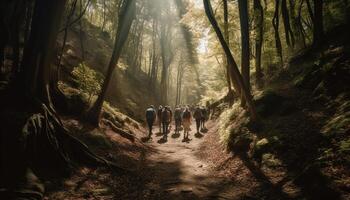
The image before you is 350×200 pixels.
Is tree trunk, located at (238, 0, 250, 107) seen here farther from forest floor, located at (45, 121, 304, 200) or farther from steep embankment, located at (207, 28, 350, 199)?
forest floor, located at (45, 121, 304, 200)

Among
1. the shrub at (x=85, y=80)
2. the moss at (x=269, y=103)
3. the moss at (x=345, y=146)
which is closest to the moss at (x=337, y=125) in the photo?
the moss at (x=345, y=146)

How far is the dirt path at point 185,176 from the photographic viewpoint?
7.04 m

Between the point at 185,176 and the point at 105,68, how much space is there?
22.7m

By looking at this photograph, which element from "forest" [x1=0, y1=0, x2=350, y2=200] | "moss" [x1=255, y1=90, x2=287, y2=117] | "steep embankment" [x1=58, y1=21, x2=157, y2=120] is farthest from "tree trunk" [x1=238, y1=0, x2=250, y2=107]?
"steep embankment" [x1=58, y1=21, x2=157, y2=120]

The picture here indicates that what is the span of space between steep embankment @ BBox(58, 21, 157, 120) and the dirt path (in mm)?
11301

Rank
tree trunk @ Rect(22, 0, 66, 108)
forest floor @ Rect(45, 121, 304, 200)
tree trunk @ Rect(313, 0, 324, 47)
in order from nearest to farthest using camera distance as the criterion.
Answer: forest floor @ Rect(45, 121, 304, 200)
tree trunk @ Rect(22, 0, 66, 108)
tree trunk @ Rect(313, 0, 324, 47)

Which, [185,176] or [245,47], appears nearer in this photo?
[185,176]

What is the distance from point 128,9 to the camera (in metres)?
13.4

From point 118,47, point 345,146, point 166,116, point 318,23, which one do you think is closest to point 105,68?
point 166,116

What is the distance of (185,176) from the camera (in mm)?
8898

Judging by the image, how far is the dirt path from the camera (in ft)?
23.1

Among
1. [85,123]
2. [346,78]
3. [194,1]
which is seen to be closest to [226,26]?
[194,1]

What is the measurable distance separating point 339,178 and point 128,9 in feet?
38.1

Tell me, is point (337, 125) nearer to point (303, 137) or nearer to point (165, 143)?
point (303, 137)
